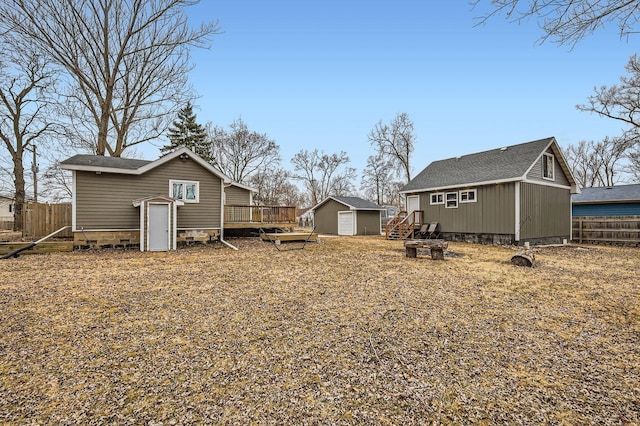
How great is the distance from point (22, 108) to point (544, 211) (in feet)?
94.9

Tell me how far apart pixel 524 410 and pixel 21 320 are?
19.4 ft

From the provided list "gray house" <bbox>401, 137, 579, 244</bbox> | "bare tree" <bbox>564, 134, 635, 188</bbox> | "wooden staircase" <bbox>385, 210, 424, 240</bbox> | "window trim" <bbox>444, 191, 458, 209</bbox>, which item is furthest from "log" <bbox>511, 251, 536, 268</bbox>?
"bare tree" <bbox>564, 134, 635, 188</bbox>

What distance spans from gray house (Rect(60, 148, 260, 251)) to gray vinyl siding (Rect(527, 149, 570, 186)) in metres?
14.2

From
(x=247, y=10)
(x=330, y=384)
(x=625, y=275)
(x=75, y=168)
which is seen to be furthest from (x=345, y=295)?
(x=247, y=10)

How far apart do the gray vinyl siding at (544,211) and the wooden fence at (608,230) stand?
2.03ft

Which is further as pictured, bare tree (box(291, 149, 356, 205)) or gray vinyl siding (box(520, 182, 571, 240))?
bare tree (box(291, 149, 356, 205))

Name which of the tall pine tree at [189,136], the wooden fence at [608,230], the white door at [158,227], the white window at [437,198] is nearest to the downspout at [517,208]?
the white window at [437,198]

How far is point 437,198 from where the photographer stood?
16.9 metres

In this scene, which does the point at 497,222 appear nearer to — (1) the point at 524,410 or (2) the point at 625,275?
(2) the point at 625,275

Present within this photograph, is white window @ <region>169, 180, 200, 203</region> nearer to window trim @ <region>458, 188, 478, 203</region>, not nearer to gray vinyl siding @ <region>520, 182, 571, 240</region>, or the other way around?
window trim @ <region>458, 188, 478, 203</region>

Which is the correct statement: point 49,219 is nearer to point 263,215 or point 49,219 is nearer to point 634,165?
point 263,215

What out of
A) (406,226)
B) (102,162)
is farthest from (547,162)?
(102,162)

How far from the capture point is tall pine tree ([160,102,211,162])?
32.1m

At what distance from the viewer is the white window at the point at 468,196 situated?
14.8 m
